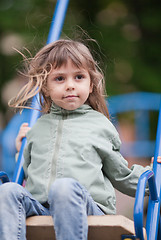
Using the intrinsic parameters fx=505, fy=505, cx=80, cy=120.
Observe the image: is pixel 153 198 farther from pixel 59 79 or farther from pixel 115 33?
pixel 115 33

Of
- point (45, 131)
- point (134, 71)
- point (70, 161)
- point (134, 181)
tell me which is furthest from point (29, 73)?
point (134, 71)

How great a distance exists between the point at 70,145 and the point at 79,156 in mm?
67

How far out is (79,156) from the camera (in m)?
2.14

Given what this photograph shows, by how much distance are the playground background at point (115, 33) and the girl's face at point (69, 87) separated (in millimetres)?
2596

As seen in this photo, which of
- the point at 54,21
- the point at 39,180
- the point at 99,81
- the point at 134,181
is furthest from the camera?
the point at 54,21

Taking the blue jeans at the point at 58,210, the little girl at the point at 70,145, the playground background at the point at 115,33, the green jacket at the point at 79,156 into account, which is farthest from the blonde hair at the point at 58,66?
the playground background at the point at 115,33

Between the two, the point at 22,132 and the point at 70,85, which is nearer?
the point at 70,85

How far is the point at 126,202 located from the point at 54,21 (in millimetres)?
2808

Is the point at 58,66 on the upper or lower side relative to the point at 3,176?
upper

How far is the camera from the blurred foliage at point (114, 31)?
5078 millimetres

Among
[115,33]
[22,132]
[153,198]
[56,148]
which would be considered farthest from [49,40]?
[115,33]

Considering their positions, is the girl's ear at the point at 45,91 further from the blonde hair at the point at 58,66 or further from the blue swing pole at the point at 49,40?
the blue swing pole at the point at 49,40

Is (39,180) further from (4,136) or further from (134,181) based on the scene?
(4,136)

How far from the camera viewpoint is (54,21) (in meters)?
3.07
